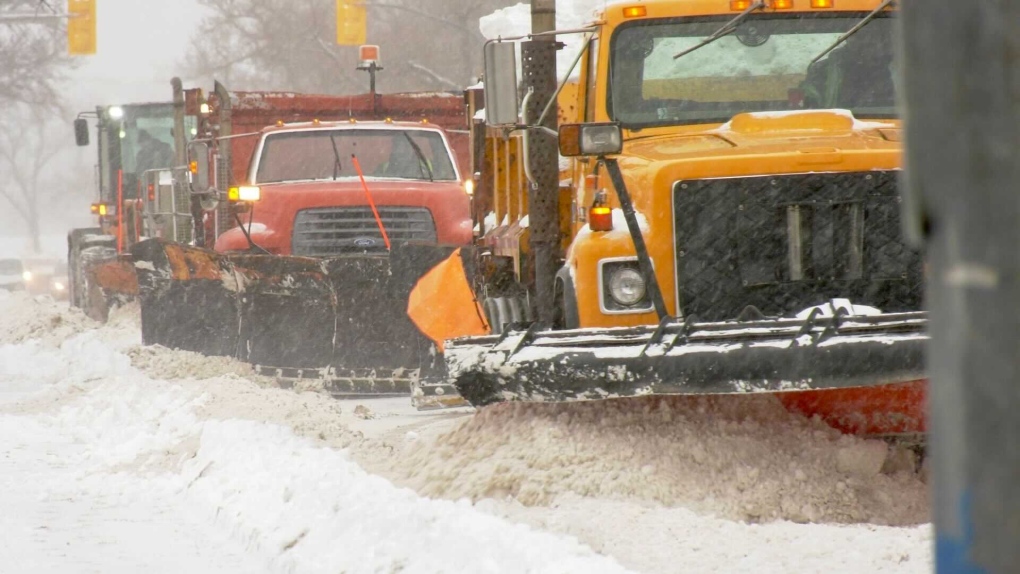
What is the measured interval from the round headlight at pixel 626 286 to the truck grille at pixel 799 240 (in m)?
0.18

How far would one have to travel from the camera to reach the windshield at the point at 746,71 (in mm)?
6453

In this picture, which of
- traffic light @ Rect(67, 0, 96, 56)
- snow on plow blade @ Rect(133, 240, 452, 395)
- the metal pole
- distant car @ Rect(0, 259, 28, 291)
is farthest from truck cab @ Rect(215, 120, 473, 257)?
distant car @ Rect(0, 259, 28, 291)

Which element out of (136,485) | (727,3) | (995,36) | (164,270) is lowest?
(136,485)

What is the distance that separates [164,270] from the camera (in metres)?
12.0

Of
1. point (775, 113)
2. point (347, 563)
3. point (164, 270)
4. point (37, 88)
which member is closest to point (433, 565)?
point (347, 563)

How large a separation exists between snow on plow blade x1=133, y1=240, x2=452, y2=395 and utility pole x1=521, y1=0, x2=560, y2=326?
3.22 meters

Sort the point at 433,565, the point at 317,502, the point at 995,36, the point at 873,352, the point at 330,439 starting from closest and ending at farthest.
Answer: the point at 995,36, the point at 433,565, the point at 873,352, the point at 317,502, the point at 330,439

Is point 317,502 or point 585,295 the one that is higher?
point 585,295

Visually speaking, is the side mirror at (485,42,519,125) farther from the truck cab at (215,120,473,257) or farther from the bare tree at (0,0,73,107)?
the bare tree at (0,0,73,107)

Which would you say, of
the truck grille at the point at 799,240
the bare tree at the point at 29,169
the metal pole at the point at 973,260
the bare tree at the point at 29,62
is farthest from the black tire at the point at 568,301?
the bare tree at the point at 29,169

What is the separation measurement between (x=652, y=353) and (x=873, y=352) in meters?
0.75

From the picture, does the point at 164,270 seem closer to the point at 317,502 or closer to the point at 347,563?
the point at 317,502

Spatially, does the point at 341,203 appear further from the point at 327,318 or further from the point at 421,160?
the point at 327,318

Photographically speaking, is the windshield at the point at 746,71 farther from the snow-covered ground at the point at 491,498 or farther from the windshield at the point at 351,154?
the windshield at the point at 351,154
